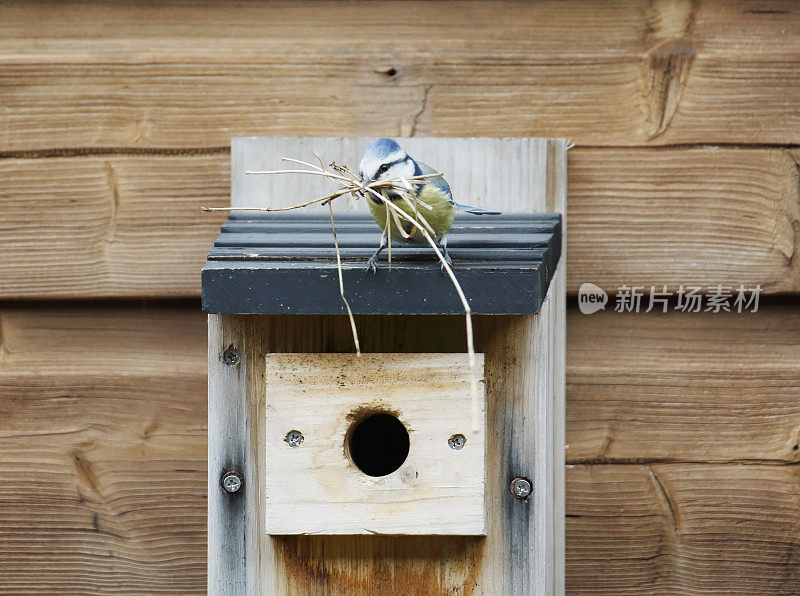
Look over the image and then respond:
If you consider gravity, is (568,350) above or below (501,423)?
above

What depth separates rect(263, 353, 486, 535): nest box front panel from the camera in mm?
1135

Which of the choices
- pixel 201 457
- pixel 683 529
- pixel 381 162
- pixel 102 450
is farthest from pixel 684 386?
pixel 102 450

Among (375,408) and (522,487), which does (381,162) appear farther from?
(522,487)

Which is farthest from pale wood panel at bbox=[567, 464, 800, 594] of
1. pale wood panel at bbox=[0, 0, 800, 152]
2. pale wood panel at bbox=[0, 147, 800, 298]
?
pale wood panel at bbox=[0, 0, 800, 152]

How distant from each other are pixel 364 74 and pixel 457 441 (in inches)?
29.5

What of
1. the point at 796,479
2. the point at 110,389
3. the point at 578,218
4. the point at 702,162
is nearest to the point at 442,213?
the point at 578,218

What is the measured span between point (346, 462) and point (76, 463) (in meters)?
0.71

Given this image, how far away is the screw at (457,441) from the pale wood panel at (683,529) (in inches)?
19.7

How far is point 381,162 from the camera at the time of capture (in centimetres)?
107

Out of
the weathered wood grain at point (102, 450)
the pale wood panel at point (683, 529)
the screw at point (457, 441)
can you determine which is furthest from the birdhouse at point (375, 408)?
the weathered wood grain at point (102, 450)

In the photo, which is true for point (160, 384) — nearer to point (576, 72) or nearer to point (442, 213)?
point (442, 213)

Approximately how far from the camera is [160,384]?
1.56 metres

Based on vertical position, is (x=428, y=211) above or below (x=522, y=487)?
above

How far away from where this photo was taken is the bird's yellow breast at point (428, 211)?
109 cm
